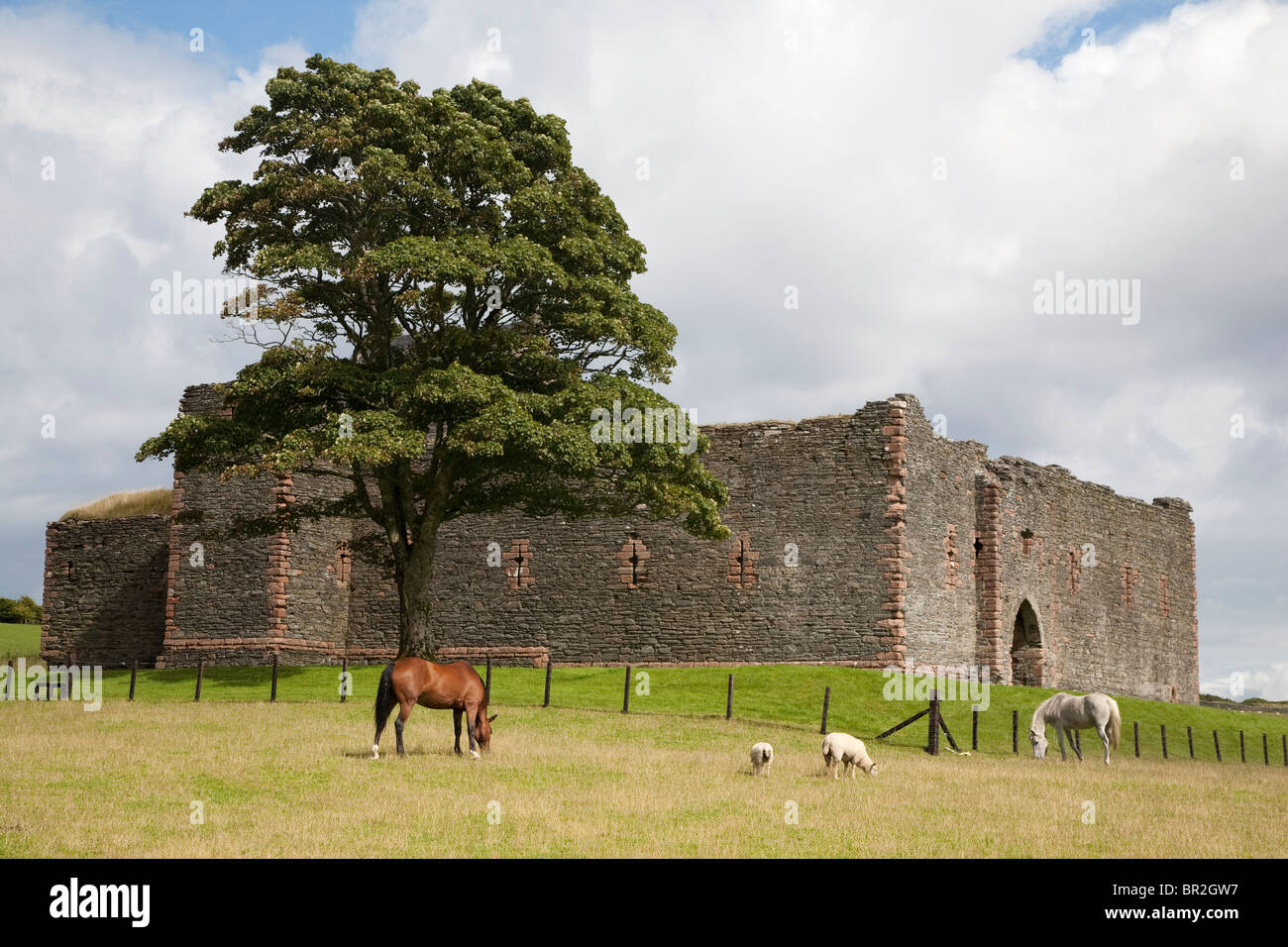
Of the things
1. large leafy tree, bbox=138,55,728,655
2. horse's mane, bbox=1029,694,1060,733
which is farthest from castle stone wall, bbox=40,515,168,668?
horse's mane, bbox=1029,694,1060,733

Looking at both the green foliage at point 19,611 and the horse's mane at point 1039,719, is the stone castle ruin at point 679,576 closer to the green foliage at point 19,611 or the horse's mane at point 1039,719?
the horse's mane at point 1039,719

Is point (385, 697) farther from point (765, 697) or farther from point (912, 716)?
point (912, 716)

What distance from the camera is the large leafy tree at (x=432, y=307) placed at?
29.3m

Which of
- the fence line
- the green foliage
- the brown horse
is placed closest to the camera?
the brown horse

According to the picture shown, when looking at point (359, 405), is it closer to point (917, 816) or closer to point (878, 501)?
point (878, 501)

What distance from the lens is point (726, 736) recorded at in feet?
82.6

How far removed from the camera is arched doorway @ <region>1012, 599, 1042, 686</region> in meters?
42.7

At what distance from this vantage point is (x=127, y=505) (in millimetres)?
49406

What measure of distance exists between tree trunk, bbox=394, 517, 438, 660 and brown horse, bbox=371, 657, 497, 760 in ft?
33.6

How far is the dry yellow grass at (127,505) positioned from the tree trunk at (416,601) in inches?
746

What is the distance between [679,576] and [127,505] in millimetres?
22623

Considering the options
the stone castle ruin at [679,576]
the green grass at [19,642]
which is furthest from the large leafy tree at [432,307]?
the green grass at [19,642]

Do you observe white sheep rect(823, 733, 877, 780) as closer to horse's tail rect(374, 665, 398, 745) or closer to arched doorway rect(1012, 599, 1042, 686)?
horse's tail rect(374, 665, 398, 745)
